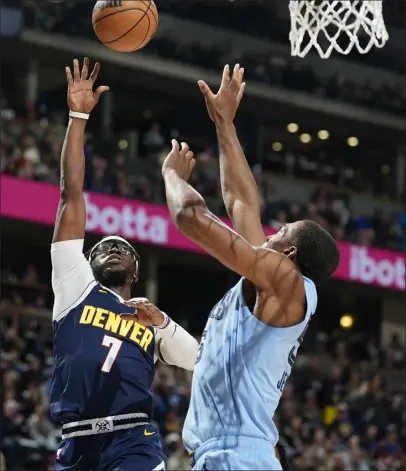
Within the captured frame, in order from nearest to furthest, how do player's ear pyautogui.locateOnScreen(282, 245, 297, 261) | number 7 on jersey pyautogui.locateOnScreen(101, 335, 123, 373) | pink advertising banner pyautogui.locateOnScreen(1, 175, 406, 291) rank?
player's ear pyautogui.locateOnScreen(282, 245, 297, 261) → number 7 on jersey pyautogui.locateOnScreen(101, 335, 123, 373) → pink advertising banner pyautogui.locateOnScreen(1, 175, 406, 291)

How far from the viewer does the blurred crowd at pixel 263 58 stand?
21547 millimetres

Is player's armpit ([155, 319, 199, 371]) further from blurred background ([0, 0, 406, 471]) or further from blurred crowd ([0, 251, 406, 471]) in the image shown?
blurred crowd ([0, 251, 406, 471])

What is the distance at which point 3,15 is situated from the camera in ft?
60.0

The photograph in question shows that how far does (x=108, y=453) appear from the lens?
16.9ft

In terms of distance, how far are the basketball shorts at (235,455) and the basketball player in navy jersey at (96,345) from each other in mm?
958

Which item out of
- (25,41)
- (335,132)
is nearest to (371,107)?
(335,132)

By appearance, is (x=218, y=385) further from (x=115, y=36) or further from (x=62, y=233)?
(x=115, y=36)

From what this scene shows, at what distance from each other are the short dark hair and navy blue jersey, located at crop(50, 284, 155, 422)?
1.30 meters

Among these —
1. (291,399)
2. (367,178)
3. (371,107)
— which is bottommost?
(291,399)

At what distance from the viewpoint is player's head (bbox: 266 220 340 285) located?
438 cm

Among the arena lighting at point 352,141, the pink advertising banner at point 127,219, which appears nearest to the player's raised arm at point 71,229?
the pink advertising banner at point 127,219

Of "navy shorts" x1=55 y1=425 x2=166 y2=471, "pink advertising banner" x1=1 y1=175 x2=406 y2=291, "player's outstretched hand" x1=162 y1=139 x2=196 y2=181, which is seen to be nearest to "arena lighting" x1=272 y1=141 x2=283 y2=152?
"pink advertising banner" x1=1 y1=175 x2=406 y2=291

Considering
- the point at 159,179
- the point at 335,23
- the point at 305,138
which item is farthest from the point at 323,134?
the point at 335,23

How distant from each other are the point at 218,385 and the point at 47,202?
491 inches
